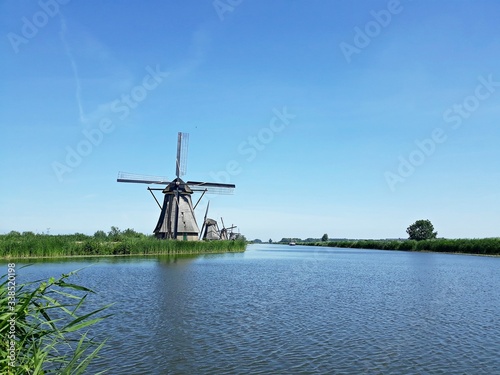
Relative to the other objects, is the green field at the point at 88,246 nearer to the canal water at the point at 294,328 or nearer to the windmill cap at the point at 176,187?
the windmill cap at the point at 176,187

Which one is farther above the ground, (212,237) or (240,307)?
(212,237)

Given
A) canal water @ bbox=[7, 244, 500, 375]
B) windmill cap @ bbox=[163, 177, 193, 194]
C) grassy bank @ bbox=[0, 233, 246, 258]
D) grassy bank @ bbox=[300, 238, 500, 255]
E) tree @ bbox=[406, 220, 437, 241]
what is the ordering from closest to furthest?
canal water @ bbox=[7, 244, 500, 375], grassy bank @ bbox=[0, 233, 246, 258], windmill cap @ bbox=[163, 177, 193, 194], grassy bank @ bbox=[300, 238, 500, 255], tree @ bbox=[406, 220, 437, 241]

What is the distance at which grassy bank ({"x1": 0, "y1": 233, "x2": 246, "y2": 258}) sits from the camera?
30.8 m

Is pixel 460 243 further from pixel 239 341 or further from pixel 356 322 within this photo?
pixel 239 341

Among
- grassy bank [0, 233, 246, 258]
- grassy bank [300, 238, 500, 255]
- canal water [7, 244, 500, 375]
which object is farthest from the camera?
grassy bank [300, 238, 500, 255]

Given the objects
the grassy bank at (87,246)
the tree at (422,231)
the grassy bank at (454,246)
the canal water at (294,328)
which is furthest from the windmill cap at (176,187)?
the tree at (422,231)

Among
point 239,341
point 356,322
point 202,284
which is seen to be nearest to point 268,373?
point 239,341

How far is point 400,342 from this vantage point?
34.1 ft

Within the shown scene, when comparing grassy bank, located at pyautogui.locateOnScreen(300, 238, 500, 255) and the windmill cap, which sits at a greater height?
the windmill cap

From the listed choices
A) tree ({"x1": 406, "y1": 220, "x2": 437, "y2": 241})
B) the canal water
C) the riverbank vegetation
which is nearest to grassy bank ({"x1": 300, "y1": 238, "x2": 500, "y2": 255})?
tree ({"x1": 406, "y1": 220, "x2": 437, "y2": 241})

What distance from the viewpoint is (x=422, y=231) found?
108 m

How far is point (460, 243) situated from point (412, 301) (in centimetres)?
4994

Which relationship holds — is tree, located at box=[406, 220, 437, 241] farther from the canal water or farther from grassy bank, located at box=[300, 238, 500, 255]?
the canal water

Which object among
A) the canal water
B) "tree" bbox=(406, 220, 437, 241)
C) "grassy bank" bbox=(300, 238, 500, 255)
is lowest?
the canal water
